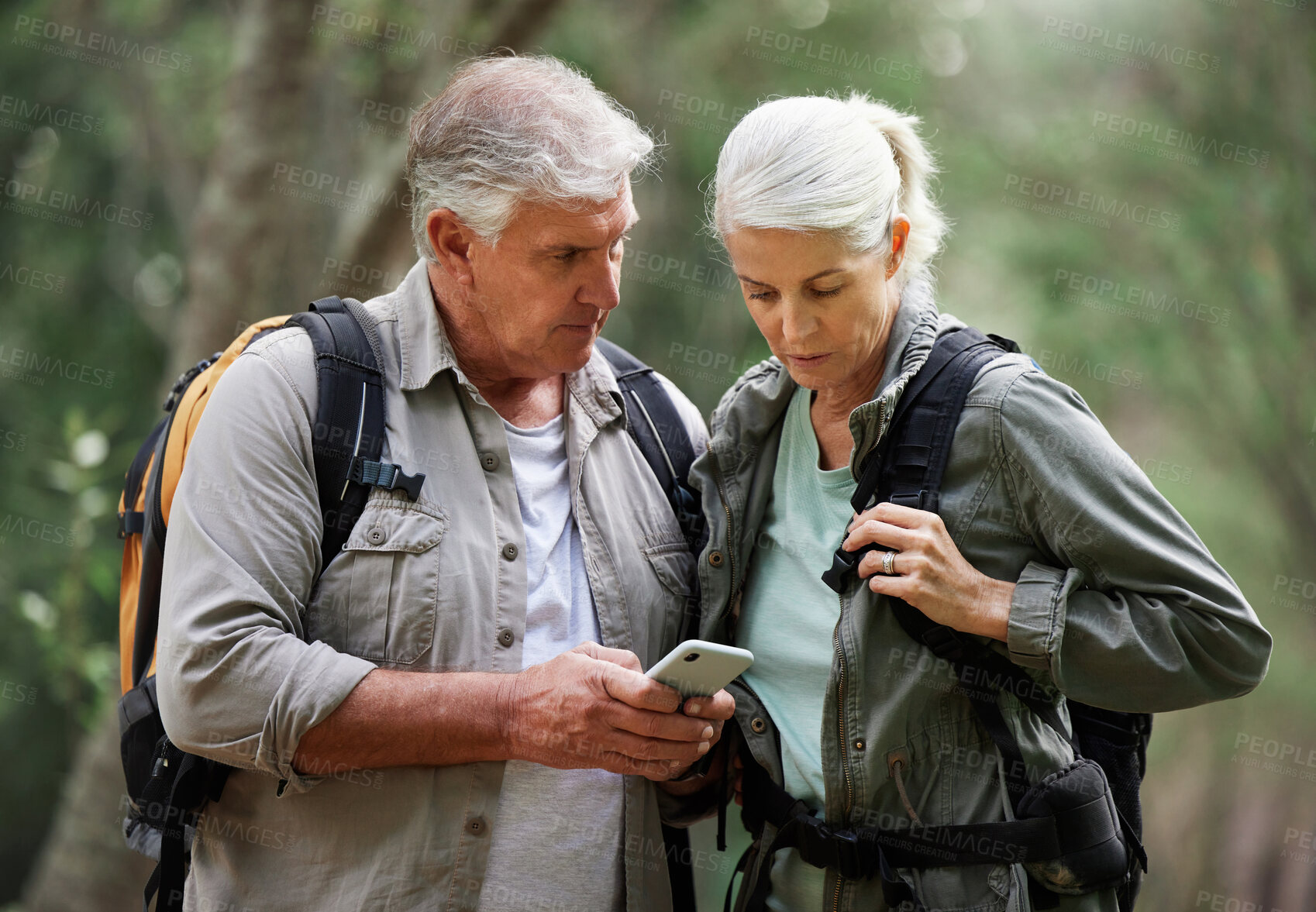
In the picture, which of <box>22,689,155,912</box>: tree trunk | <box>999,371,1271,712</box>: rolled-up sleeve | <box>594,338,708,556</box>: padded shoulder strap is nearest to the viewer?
<box>999,371,1271,712</box>: rolled-up sleeve

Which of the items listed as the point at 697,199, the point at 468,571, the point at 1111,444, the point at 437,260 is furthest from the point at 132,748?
the point at 697,199

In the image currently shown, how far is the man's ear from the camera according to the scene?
2.51 m

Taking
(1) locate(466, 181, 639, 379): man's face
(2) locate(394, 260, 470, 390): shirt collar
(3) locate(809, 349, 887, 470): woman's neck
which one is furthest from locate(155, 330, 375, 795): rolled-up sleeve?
(3) locate(809, 349, 887, 470): woman's neck

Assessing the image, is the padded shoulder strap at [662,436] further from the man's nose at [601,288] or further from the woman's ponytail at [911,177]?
the woman's ponytail at [911,177]

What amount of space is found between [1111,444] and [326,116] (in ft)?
20.5

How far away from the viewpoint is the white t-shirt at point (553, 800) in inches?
90.5

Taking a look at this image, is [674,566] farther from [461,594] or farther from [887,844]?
[887,844]

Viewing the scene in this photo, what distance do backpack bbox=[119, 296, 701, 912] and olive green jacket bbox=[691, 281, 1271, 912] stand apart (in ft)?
3.31

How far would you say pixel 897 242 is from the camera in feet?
7.54

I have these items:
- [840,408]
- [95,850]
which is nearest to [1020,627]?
[840,408]

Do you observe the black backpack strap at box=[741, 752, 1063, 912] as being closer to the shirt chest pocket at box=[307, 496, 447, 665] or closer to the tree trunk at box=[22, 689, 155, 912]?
the shirt chest pocket at box=[307, 496, 447, 665]

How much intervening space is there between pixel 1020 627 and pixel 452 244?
1.53m

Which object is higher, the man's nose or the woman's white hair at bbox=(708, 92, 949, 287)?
the woman's white hair at bbox=(708, 92, 949, 287)

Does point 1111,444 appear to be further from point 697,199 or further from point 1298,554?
point 697,199
